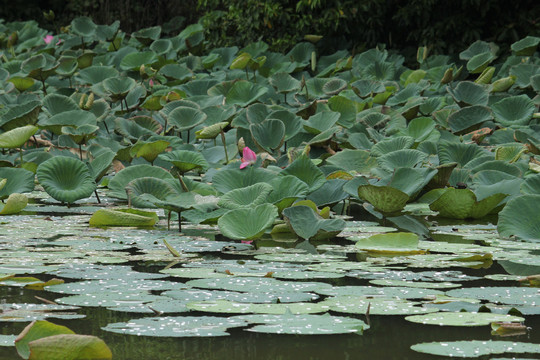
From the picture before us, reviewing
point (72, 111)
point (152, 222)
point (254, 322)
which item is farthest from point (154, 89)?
point (254, 322)

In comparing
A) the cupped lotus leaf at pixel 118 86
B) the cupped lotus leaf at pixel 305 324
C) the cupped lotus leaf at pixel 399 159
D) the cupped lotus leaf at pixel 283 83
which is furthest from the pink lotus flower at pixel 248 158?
the cupped lotus leaf at pixel 283 83

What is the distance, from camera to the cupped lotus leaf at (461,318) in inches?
62.1

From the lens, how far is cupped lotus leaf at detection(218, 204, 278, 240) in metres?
2.41

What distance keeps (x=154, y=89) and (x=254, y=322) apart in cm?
451

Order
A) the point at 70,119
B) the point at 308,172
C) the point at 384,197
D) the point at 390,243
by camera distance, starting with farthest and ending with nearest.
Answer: the point at 70,119 → the point at 308,172 → the point at 384,197 → the point at 390,243

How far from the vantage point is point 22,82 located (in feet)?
19.8

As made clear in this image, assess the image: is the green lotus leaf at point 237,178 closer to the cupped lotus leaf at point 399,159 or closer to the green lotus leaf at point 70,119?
the cupped lotus leaf at point 399,159

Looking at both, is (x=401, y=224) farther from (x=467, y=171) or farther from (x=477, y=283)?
(x=477, y=283)

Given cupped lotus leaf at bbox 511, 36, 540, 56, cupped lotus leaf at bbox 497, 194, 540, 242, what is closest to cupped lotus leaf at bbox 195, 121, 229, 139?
cupped lotus leaf at bbox 497, 194, 540, 242

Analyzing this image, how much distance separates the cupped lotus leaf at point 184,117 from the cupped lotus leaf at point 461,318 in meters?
2.57

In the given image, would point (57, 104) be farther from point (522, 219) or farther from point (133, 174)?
point (522, 219)

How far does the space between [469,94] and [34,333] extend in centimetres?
390

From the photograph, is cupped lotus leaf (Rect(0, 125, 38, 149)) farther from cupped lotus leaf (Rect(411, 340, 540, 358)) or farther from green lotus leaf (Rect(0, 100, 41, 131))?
cupped lotus leaf (Rect(411, 340, 540, 358))

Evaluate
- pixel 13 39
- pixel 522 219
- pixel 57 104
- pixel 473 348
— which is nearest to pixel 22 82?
pixel 57 104
